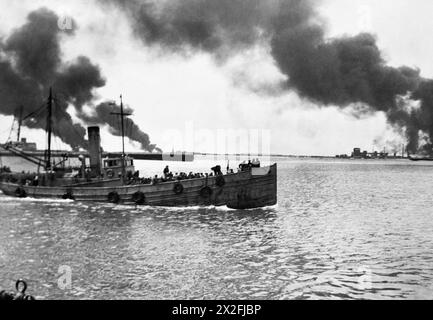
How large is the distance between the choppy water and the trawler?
1214 mm

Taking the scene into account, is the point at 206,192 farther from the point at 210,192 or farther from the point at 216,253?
the point at 216,253

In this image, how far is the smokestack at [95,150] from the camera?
121 feet

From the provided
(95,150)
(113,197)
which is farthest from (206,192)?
(95,150)

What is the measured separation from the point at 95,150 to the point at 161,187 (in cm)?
918

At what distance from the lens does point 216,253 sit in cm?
1769

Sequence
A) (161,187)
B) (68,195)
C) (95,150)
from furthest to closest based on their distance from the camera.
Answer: (95,150) < (68,195) < (161,187)

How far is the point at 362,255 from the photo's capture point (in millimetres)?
18219

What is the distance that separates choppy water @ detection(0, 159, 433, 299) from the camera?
13.1 m

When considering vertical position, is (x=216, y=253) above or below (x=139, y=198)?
below

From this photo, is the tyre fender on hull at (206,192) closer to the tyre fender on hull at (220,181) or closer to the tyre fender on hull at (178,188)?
the tyre fender on hull at (220,181)

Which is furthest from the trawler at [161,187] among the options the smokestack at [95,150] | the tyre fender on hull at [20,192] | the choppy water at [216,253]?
the tyre fender on hull at [20,192]

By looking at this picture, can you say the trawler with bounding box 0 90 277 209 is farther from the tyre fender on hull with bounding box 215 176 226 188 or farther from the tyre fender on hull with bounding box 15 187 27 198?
the tyre fender on hull with bounding box 15 187 27 198

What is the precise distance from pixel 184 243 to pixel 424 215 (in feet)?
72.7

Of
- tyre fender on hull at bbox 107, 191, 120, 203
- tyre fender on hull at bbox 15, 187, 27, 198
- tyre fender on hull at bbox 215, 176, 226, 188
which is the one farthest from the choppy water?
tyre fender on hull at bbox 15, 187, 27, 198
